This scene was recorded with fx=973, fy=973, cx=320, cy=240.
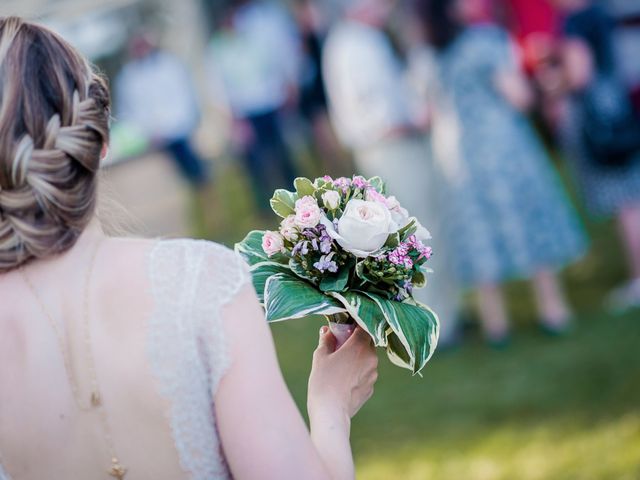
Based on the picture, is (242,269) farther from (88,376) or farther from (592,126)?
(592,126)

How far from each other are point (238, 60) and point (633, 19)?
460 cm

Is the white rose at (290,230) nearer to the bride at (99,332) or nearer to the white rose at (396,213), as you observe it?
the white rose at (396,213)

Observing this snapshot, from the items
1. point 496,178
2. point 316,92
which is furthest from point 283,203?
point 316,92

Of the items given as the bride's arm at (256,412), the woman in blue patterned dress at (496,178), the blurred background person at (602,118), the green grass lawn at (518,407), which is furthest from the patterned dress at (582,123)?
the bride's arm at (256,412)

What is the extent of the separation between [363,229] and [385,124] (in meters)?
4.15

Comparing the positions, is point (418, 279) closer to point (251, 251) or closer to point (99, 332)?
point (251, 251)

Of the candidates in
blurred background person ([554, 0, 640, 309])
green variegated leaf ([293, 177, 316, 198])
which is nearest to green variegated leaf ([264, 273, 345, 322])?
green variegated leaf ([293, 177, 316, 198])

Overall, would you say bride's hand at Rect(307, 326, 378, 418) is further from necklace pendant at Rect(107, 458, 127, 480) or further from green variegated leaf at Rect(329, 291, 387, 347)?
necklace pendant at Rect(107, 458, 127, 480)

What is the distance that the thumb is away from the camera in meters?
2.15

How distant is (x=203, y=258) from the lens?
181cm

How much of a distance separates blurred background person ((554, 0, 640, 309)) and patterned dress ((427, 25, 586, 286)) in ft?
1.21

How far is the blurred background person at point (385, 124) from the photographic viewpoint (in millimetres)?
6098

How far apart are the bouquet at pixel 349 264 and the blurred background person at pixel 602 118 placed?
4.30 meters

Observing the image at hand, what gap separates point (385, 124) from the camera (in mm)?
6211
